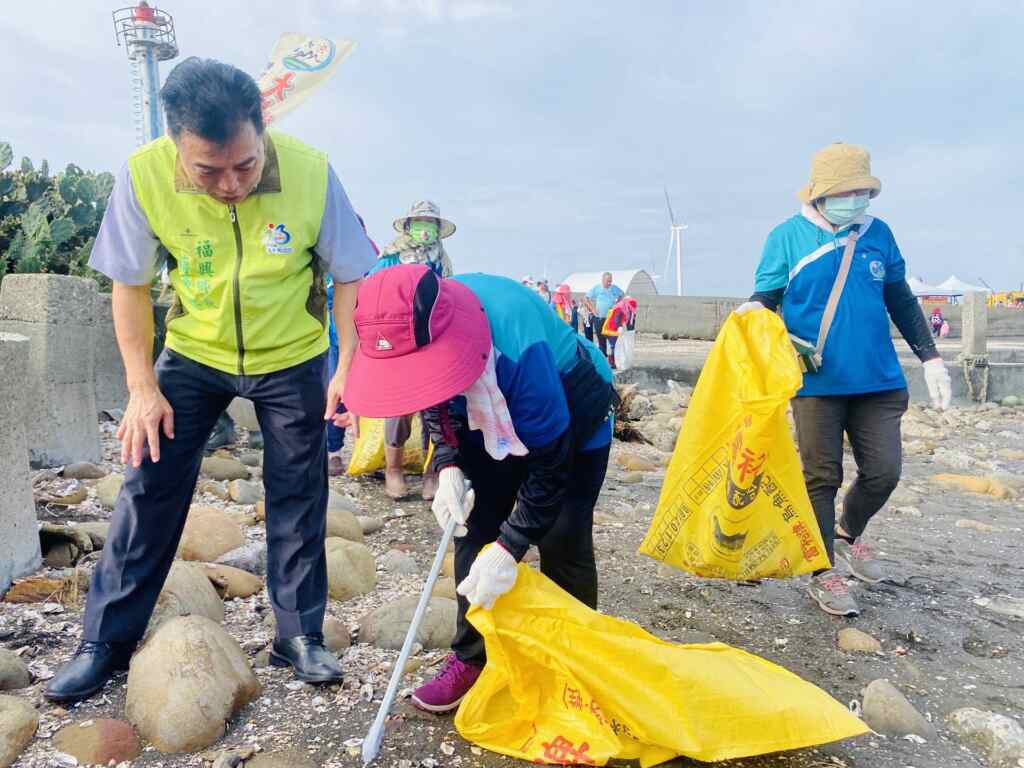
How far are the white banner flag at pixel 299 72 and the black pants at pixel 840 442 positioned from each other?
15.9 feet

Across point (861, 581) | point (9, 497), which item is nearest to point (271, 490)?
point (9, 497)

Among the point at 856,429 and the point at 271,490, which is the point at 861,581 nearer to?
the point at 856,429

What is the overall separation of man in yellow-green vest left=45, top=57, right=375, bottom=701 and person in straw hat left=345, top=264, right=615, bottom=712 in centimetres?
41

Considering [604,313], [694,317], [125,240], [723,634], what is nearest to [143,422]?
[125,240]

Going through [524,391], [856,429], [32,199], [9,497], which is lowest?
[9,497]

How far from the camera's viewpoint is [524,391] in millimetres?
1744

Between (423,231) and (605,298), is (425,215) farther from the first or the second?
(605,298)

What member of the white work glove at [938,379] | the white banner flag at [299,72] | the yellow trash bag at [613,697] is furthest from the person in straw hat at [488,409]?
the white banner flag at [299,72]

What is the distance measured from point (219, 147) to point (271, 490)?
895 millimetres

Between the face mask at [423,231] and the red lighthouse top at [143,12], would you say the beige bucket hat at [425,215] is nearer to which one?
the face mask at [423,231]

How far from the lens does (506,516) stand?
2160 millimetres

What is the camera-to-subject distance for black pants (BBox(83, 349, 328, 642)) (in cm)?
209

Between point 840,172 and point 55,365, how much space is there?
3785mm

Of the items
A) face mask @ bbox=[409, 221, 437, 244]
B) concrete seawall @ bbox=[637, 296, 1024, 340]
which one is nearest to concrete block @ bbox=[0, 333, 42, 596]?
face mask @ bbox=[409, 221, 437, 244]
